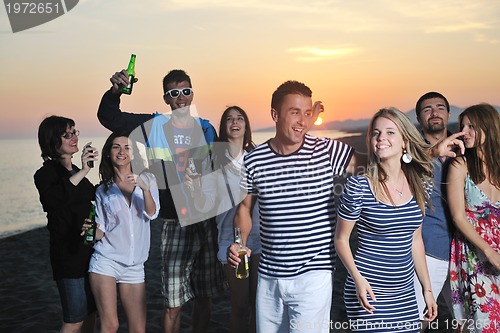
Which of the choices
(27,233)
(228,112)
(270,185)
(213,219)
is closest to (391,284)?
(270,185)

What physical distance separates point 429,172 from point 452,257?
1050 mm

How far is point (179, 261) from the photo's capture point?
571 cm

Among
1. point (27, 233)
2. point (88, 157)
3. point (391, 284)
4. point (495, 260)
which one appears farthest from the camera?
point (27, 233)

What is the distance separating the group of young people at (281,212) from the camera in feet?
13.4

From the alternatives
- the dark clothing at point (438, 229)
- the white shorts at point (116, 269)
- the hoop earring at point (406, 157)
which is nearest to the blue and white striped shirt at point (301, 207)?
the hoop earring at point (406, 157)

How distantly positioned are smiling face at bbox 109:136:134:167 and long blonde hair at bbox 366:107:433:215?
7.17ft

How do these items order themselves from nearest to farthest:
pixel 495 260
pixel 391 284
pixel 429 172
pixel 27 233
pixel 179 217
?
pixel 391 284 → pixel 429 172 → pixel 495 260 → pixel 179 217 → pixel 27 233

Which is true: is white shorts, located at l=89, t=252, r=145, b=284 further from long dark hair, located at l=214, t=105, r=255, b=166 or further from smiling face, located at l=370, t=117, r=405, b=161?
smiling face, located at l=370, t=117, r=405, b=161

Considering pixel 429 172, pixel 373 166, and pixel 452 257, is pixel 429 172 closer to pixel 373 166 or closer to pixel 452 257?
pixel 373 166

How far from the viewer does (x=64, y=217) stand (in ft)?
16.9

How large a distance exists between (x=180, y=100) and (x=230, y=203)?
1111 mm

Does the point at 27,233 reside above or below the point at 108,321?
below

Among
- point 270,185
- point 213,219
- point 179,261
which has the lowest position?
point 179,261

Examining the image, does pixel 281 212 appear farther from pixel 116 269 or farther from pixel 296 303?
pixel 116 269
